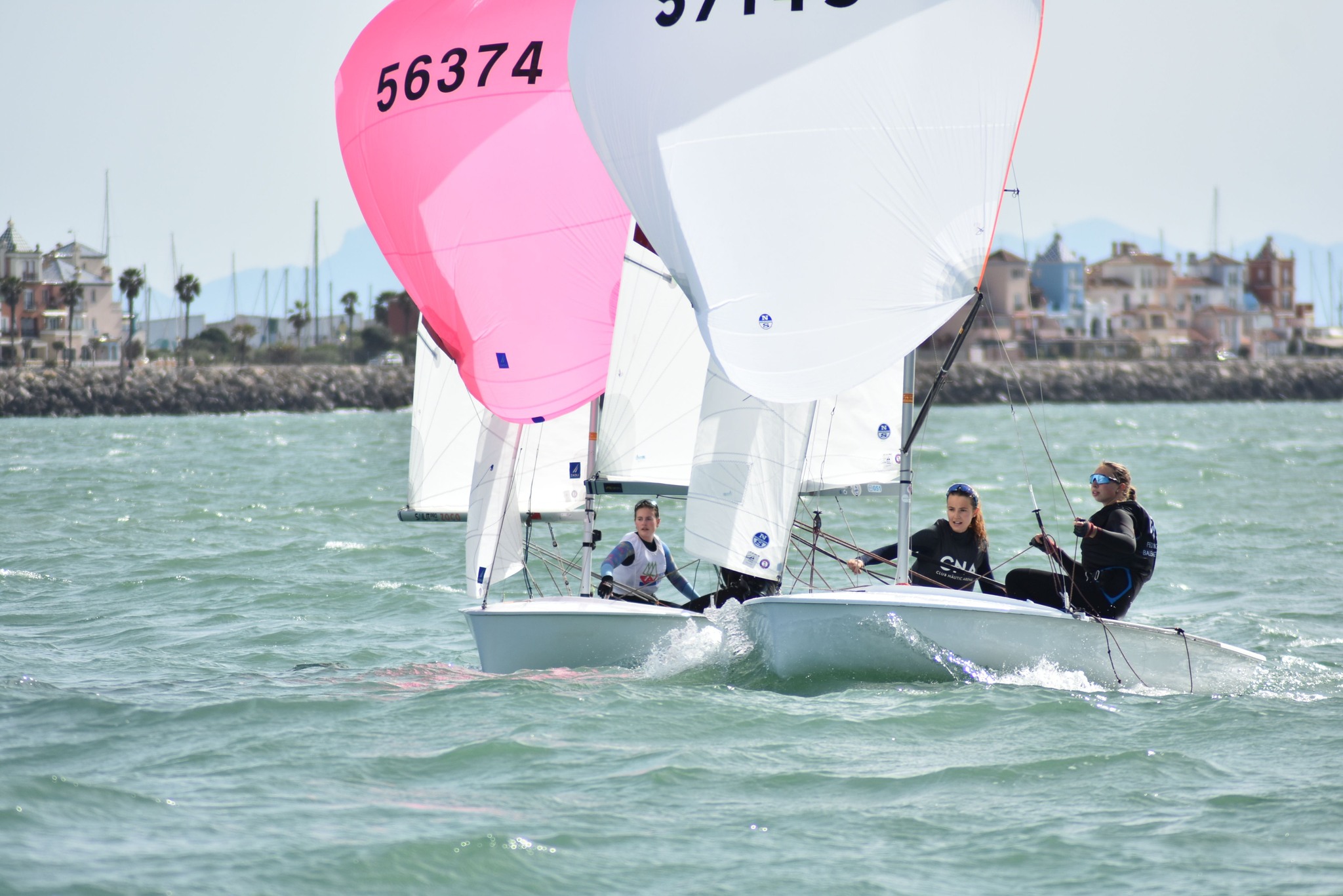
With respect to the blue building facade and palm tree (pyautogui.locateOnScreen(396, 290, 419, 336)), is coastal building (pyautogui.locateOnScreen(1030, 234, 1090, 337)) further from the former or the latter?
palm tree (pyautogui.locateOnScreen(396, 290, 419, 336))

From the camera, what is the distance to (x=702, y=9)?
815 cm

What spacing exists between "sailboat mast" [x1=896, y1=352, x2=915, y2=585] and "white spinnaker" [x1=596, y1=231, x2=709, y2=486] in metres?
1.36

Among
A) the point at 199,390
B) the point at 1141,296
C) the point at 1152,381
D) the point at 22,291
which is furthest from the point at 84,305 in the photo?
the point at 1141,296

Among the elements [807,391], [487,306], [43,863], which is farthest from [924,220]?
[43,863]

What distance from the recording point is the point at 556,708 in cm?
777

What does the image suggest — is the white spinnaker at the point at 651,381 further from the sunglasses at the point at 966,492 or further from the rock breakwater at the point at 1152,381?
the rock breakwater at the point at 1152,381

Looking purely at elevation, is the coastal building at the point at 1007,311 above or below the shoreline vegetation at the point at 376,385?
above

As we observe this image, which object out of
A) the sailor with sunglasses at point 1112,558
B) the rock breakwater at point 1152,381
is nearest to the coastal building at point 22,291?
the rock breakwater at point 1152,381

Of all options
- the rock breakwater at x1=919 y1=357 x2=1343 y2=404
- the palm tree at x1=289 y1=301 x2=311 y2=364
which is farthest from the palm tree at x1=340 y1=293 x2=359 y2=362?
the rock breakwater at x1=919 y1=357 x2=1343 y2=404

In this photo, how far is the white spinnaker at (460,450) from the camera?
31.8 feet

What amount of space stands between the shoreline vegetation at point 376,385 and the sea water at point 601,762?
1219 inches

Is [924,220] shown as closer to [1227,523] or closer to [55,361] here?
[1227,523]

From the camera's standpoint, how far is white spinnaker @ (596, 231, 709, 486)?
903 cm

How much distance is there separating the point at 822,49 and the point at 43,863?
5.43 m
